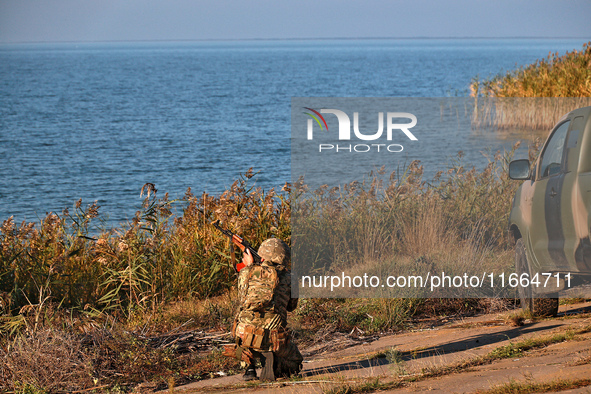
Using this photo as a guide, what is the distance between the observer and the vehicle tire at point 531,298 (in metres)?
7.46

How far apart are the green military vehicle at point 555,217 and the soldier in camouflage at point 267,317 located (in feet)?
8.41

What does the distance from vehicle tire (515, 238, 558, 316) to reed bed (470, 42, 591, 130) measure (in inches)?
196

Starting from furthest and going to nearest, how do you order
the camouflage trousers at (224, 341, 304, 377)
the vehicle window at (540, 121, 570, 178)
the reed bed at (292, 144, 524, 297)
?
the reed bed at (292, 144, 524, 297) < the vehicle window at (540, 121, 570, 178) < the camouflage trousers at (224, 341, 304, 377)

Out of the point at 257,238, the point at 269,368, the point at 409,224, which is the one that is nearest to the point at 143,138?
the point at 257,238

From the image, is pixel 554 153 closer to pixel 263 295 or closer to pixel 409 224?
pixel 409 224

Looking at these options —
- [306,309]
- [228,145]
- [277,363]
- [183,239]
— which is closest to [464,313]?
[306,309]

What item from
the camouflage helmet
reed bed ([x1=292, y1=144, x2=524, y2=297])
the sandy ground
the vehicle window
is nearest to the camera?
the sandy ground

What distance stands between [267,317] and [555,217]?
9.40 ft

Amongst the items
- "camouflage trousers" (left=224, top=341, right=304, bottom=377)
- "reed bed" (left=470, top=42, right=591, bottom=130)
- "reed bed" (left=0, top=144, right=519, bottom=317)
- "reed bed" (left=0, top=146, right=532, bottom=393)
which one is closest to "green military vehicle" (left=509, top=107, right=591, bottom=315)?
"reed bed" (left=0, top=146, right=532, bottom=393)

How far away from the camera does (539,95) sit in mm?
20750

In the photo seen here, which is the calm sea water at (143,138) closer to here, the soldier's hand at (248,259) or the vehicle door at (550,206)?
the vehicle door at (550,206)

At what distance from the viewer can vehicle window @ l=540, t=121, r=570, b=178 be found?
662cm

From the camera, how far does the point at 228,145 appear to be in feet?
126

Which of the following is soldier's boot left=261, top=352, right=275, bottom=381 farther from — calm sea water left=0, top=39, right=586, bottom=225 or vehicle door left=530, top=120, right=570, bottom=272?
calm sea water left=0, top=39, right=586, bottom=225
